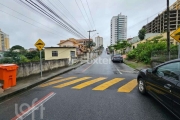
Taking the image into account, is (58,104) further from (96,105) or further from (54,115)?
(96,105)

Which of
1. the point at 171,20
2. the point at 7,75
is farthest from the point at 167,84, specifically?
the point at 171,20

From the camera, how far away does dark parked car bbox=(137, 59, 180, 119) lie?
10.8ft

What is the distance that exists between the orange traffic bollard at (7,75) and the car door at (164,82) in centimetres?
597

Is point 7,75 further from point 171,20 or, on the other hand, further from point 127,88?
point 171,20

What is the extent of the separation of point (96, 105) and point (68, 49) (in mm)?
31535

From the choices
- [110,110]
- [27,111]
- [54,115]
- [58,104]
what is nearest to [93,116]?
[110,110]

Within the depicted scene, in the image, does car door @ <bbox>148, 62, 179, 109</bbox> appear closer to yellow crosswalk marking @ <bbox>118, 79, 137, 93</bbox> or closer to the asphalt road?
the asphalt road

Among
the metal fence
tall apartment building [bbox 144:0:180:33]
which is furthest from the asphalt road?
tall apartment building [bbox 144:0:180:33]

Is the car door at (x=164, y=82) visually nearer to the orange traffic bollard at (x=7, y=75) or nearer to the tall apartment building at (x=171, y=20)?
the orange traffic bollard at (x=7, y=75)

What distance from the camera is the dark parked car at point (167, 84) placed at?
10.8 ft
